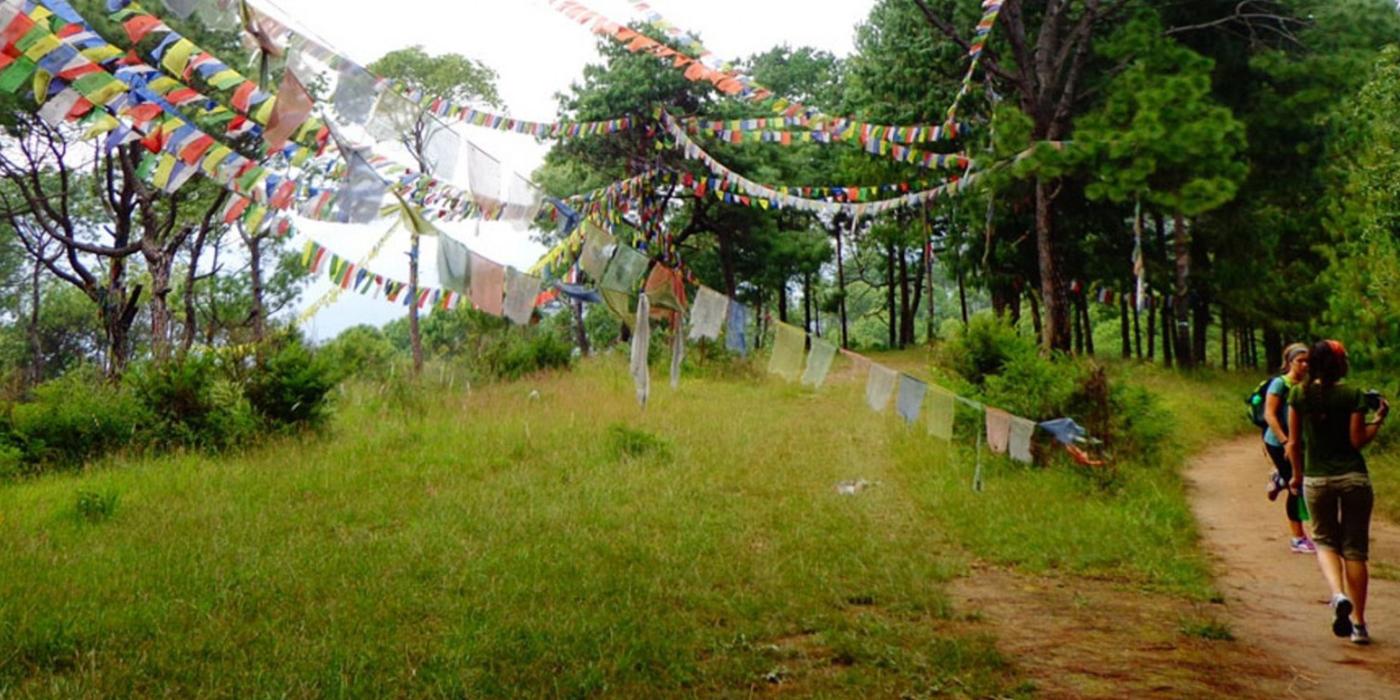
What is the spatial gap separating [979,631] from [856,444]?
24.7 ft

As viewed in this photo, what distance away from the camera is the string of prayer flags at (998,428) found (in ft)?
32.2

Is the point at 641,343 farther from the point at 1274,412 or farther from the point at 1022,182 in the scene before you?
the point at 1022,182

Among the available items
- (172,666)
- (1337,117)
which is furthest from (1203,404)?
(172,666)

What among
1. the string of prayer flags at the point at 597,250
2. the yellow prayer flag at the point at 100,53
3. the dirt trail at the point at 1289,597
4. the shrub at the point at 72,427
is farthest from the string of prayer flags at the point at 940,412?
the shrub at the point at 72,427

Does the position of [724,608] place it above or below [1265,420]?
below

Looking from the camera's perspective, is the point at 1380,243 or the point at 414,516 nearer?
the point at 414,516

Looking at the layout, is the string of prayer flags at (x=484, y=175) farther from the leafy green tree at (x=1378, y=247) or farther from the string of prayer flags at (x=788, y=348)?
the leafy green tree at (x=1378, y=247)

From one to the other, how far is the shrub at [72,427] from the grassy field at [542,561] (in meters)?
0.83

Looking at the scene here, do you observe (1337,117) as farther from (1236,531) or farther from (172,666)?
(172,666)

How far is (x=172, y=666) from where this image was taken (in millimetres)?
4766

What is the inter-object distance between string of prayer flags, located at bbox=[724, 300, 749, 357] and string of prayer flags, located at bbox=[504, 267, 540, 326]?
1697mm

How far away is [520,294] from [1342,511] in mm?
5314

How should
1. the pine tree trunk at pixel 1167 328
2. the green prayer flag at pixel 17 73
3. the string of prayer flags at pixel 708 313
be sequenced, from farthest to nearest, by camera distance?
the pine tree trunk at pixel 1167 328 → the string of prayer flags at pixel 708 313 → the green prayer flag at pixel 17 73

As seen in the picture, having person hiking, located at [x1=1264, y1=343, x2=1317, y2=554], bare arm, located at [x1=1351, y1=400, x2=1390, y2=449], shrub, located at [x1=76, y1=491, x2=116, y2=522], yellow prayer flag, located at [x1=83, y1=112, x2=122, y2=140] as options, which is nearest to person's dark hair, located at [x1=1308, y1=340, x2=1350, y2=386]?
bare arm, located at [x1=1351, y1=400, x2=1390, y2=449]
